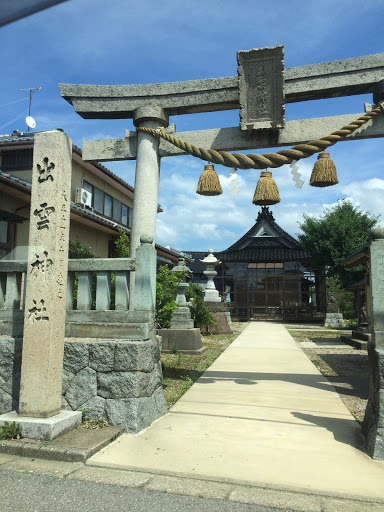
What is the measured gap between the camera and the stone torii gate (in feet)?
19.0

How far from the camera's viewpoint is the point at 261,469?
131 inches

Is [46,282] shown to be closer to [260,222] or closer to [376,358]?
[376,358]

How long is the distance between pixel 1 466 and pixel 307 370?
20.6 ft

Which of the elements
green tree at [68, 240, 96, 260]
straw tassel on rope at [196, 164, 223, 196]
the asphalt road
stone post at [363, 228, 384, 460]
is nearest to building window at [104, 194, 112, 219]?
green tree at [68, 240, 96, 260]

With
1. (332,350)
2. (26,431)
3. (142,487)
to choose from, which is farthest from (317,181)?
(332,350)

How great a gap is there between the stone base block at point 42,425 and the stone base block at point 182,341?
258 inches

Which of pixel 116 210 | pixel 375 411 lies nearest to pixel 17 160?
pixel 116 210

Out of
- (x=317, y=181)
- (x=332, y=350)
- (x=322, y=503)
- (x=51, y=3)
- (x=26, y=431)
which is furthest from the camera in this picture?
(x=332, y=350)

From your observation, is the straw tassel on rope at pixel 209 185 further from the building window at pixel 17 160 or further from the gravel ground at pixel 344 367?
the building window at pixel 17 160

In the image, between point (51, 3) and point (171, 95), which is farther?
point (171, 95)

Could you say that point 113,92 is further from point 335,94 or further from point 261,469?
point 261,469

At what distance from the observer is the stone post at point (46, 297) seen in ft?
13.0

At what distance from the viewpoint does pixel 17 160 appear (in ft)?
43.3

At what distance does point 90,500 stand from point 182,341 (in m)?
7.89
